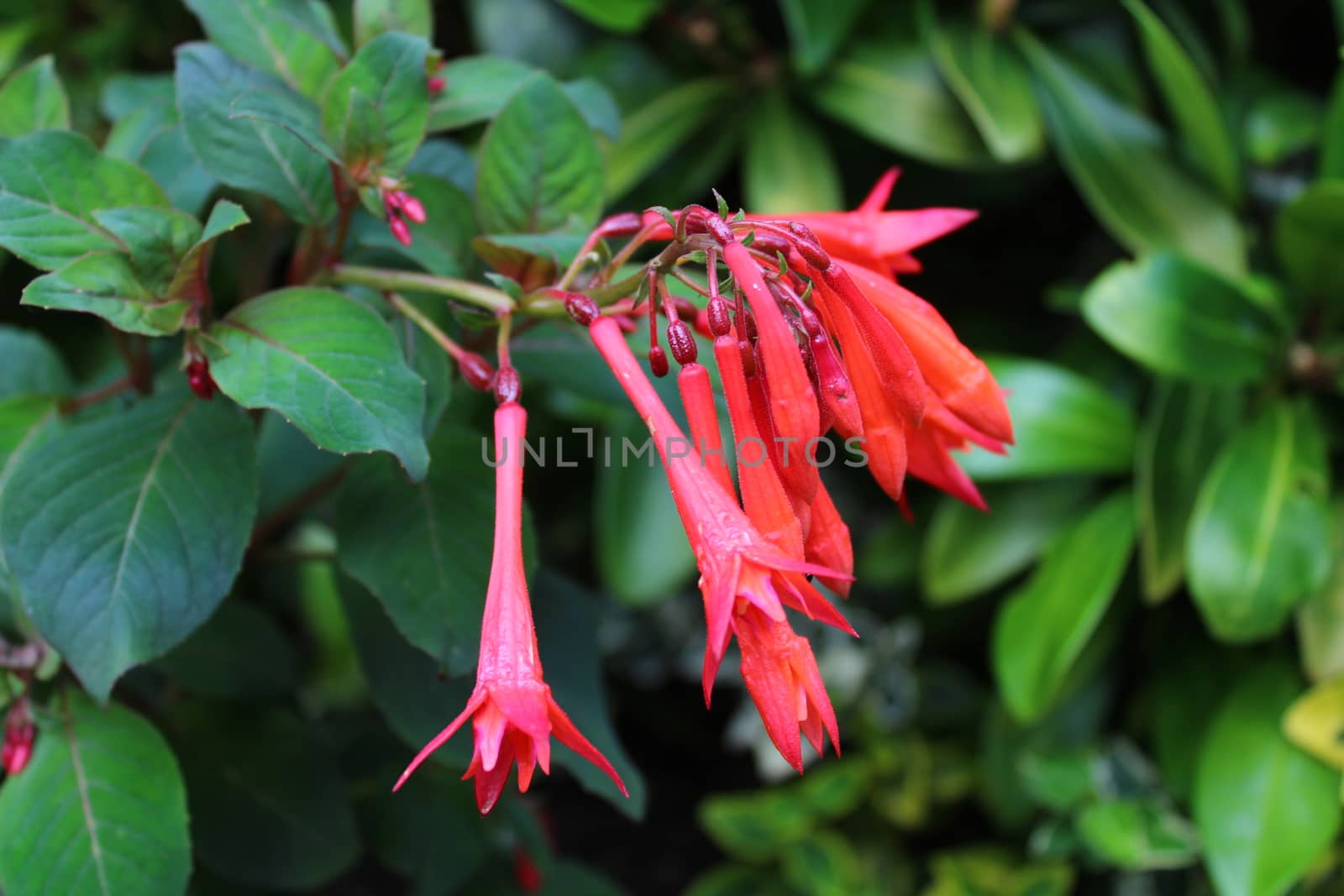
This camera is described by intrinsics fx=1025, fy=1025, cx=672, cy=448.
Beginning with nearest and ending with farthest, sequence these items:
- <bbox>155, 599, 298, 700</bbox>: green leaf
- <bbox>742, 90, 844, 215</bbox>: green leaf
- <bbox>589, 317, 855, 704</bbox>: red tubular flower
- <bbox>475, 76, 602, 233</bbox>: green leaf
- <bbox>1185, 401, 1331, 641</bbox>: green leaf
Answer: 1. <bbox>589, 317, 855, 704</bbox>: red tubular flower
2. <bbox>475, 76, 602, 233</bbox>: green leaf
3. <bbox>155, 599, 298, 700</bbox>: green leaf
4. <bbox>1185, 401, 1331, 641</bbox>: green leaf
5. <bbox>742, 90, 844, 215</bbox>: green leaf

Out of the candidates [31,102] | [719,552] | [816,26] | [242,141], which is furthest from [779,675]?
[816,26]

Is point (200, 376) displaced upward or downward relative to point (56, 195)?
downward

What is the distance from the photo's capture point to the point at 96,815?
0.70 m

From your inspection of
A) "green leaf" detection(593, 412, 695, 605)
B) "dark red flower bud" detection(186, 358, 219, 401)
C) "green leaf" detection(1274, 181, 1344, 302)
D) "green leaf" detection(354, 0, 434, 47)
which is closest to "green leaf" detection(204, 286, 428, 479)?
"dark red flower bud" detection(186, 358, 219, 401)

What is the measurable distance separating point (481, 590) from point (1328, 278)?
113cm

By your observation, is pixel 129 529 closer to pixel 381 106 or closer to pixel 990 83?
pixel 381 106

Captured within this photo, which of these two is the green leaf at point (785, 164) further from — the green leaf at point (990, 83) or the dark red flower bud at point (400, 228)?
the dark red flower bud at point (400, 228)

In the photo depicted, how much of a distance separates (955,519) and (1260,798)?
48cm

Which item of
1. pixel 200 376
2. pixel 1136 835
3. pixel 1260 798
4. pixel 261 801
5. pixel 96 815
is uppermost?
pixel 200 376

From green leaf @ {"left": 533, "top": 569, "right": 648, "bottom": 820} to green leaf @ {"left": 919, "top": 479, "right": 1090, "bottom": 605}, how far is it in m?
0.64

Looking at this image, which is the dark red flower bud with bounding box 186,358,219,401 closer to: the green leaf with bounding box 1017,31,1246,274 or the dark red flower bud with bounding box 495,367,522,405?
the dark red flower bud with bounding box 495,367,522,405

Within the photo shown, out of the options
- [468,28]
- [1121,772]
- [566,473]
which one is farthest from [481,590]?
[468,28]

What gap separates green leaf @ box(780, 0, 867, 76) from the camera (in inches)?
52.8

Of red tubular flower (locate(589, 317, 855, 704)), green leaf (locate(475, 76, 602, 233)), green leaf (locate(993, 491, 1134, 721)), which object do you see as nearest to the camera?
red tubular flower (locate(589, 317, 855, 704))
